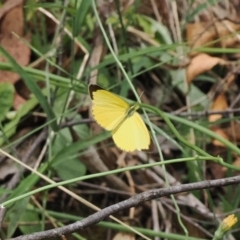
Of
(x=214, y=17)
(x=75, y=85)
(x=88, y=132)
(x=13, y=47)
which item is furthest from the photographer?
(x=214, y=17)

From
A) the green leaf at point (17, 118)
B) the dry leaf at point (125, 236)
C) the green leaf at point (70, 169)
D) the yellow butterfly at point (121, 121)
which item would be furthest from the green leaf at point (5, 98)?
the yellow butterfly at point (121, 121)

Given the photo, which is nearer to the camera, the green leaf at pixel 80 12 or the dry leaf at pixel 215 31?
the green leaf at pixel 80 12

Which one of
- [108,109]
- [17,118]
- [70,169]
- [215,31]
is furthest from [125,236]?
[215,31]

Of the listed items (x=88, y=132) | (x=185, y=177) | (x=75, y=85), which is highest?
(x=75, y=85)

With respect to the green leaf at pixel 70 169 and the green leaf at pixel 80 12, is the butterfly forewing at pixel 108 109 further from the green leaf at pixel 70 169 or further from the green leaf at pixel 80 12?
the green leaf at pixel 70 169

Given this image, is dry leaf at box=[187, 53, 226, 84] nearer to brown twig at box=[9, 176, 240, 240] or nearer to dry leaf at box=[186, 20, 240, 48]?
dry leaf at box=[186, 20, 240, 48]

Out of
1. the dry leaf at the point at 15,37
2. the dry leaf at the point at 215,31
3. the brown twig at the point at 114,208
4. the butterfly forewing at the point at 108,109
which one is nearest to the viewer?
the brown twig at the point at 114,208

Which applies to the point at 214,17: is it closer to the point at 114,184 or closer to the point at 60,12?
the point at 60,12

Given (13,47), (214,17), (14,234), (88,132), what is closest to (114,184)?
(88,132)
